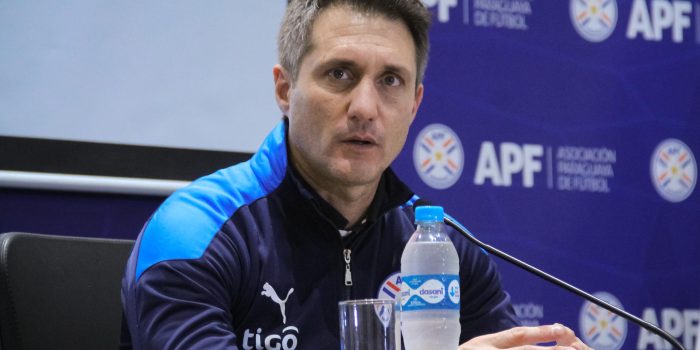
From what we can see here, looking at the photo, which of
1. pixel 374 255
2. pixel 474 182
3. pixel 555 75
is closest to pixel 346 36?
pixel 374 255

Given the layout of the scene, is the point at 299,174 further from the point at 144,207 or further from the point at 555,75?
the point at 555,75

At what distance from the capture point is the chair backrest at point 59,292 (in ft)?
5.17

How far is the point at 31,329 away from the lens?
62.7 inches

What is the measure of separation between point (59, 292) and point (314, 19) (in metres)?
0.72

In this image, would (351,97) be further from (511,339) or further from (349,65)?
(511,339)

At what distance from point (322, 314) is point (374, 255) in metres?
0.19

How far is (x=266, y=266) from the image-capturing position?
168 cm

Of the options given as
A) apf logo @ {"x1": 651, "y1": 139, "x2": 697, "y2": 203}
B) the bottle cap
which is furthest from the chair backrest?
apf logo @ {"x1": 651, "y1": 139, "x2": 697, "y2": 203}

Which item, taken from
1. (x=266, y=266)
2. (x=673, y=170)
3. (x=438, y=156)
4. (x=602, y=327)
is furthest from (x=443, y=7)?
(x=266, y=266)

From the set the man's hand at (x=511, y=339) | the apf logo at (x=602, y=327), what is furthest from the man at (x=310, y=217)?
the apf logo at (x=602, y=327)

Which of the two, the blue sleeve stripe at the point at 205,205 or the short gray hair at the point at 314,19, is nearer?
the blue sleeve stripe at the point at 205,205

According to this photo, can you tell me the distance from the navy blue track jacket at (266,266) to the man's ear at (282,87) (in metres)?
0.06

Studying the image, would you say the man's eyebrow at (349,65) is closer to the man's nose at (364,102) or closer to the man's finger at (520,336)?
the man's nose at (364,102)

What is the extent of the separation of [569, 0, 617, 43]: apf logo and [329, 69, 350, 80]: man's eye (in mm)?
1648
